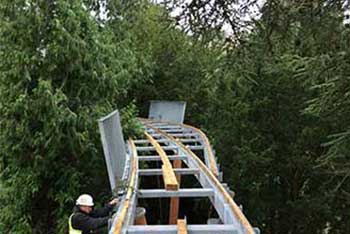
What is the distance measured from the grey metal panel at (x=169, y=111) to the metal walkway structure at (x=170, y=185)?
3.86m

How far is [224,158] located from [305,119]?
91.5 inches

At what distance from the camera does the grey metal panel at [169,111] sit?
53.4 ft

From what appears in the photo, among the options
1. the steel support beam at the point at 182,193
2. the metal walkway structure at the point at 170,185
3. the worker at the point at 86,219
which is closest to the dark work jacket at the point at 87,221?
the worker at the point at 86,219

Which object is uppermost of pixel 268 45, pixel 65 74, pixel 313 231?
pixel 268 45

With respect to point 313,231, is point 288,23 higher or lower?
higher

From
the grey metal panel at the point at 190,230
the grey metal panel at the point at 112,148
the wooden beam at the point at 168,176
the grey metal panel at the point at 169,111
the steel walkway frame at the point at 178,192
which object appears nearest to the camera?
the grey metal panel at the point at 190,230

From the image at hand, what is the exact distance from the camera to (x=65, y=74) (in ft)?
37.3

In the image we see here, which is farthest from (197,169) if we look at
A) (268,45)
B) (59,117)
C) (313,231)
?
(313,231)

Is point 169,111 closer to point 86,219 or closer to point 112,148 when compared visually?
point 112,148

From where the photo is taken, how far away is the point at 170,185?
5.76 m

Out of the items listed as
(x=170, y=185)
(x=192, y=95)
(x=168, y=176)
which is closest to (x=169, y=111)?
(x=192, y=95)

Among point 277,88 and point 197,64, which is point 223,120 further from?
point 197,64

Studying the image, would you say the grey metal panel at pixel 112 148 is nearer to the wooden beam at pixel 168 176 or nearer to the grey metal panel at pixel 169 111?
the wooden beam at pixel 168 176

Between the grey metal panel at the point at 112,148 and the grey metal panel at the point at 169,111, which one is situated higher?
the grey metal panel at the point at 112,148
